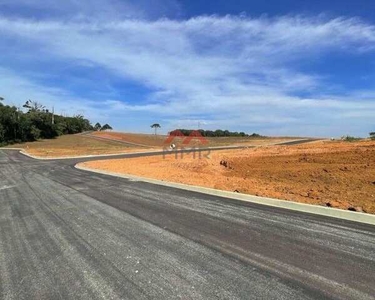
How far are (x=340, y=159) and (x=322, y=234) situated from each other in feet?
41.4

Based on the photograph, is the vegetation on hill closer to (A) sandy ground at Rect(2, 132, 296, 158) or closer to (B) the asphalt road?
(A) sandy ground at Rect(2, 132, 296, 158)

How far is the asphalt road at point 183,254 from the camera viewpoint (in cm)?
438

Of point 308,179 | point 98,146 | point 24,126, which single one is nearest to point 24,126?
point 24,126

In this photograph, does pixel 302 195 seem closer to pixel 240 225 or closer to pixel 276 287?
pixel 240 225

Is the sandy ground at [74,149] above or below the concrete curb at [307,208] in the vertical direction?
below

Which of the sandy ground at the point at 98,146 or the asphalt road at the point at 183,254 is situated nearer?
the asphalt road at the point at 183,254

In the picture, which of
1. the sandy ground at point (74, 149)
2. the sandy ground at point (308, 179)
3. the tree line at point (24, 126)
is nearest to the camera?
the sandy ground at point (308, 179)

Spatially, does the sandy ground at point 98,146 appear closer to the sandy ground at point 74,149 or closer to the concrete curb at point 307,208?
the sandy ground at point 74,149

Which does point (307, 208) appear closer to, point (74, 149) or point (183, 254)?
point (183, 254)

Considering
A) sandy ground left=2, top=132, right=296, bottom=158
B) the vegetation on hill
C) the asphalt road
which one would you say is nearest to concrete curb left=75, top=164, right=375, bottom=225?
the asphalt road

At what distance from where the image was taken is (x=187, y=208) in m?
9.40

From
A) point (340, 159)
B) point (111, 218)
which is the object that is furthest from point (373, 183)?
point (111, 218)

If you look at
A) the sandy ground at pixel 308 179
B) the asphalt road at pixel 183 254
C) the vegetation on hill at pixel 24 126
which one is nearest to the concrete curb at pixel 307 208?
the asphalt road at pixel 183 254

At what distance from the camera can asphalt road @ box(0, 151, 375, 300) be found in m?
4.38
